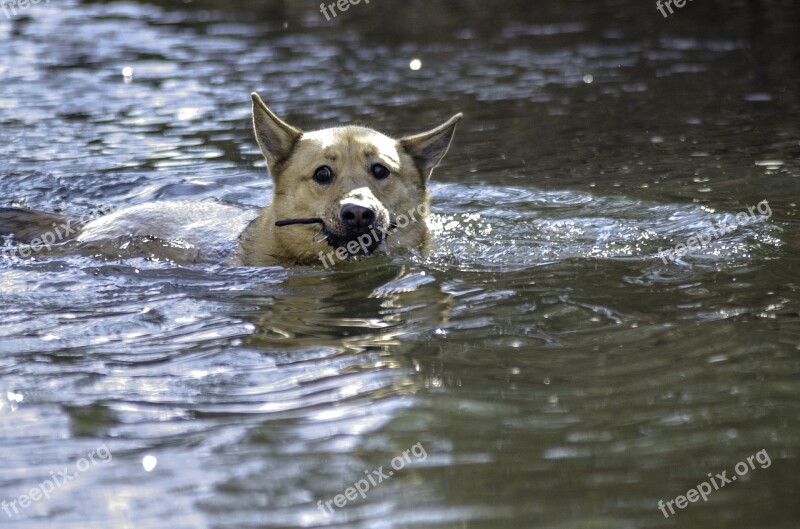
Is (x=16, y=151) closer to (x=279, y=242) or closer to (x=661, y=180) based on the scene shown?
(x=279, y=242)

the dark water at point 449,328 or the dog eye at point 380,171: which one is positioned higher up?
the dog eye at point 380,171

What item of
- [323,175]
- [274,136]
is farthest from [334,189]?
[274,136]

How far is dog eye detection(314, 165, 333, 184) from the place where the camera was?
6.70 meters

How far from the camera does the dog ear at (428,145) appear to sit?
23.8ft

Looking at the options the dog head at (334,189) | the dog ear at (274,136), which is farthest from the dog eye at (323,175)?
the dog ear at (274,136)

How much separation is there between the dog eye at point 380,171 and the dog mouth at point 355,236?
34 cm

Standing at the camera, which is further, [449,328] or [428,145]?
[428,145]

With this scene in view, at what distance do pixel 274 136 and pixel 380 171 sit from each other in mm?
767

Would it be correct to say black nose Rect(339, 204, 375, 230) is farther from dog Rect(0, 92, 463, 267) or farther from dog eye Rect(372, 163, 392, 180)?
dog eye Rect(372, 163, 392, 180)

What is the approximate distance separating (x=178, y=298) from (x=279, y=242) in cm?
92

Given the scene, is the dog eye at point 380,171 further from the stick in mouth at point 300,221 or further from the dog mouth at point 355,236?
the stick in mouth at point 300,221

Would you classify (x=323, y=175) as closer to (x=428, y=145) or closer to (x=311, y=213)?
(x=311, y=213)

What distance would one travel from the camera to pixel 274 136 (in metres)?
6.98

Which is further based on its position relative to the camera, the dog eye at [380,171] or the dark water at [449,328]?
the dog eye at [380,171]
